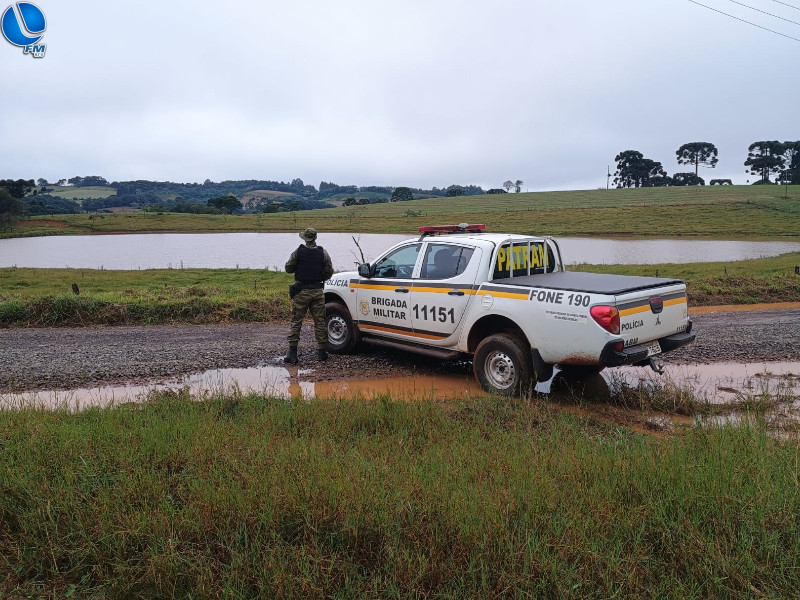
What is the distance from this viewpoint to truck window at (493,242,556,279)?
764cm

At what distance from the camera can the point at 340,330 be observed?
31.6 ft

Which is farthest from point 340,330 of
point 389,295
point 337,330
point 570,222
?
point 570,222

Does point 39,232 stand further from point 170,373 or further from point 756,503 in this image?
point 756,503

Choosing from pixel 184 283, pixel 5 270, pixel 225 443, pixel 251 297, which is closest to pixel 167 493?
pixel 225 443

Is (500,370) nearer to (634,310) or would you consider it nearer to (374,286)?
(634,310)

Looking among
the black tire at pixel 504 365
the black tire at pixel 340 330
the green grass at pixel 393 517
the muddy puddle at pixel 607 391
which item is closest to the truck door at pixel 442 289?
the black tire at pixel 504 365

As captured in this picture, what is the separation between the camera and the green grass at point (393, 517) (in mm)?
2965

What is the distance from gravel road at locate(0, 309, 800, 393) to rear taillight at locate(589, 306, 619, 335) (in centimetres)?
316

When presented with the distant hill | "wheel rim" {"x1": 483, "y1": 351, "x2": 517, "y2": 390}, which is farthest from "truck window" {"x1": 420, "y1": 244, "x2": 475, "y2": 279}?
the distant hill

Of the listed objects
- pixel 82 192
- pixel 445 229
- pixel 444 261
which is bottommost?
pixel 444 261

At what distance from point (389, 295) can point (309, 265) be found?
149 centimetres

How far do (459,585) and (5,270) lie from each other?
25.6m

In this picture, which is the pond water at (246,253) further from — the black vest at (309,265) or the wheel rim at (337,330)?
the black vest at (309,265)

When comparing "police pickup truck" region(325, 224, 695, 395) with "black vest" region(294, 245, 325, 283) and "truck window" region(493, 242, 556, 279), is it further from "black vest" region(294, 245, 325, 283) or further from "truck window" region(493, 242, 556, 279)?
"black vest" region(294, 245, 325, 283)
